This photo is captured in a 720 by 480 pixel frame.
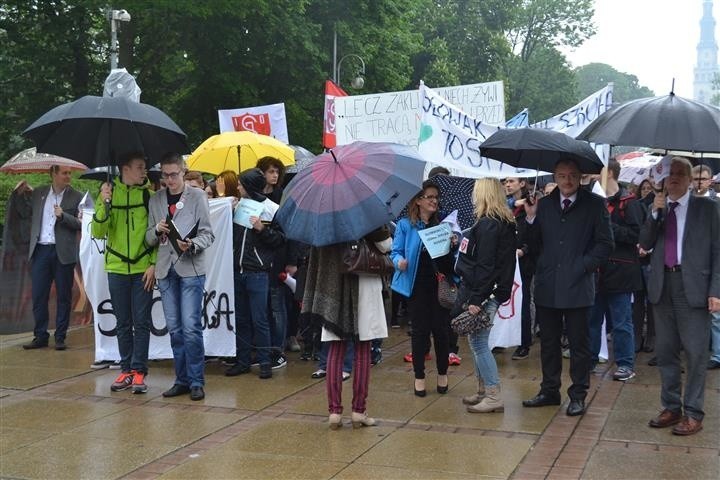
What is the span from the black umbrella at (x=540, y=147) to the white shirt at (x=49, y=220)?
4758 mm

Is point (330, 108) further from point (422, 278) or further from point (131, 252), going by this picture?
point (422, 278)

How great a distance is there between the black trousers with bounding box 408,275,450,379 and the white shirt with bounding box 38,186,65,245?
425 centimetres

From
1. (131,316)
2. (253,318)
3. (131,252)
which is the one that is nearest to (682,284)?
(253,318)

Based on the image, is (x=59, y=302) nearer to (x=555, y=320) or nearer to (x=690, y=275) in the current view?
(x=555, y=320)

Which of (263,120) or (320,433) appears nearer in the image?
(320,433)

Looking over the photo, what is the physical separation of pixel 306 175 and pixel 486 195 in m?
1.39

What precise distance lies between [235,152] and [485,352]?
3944 millimetres

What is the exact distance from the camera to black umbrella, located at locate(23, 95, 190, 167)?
7211 millimetres

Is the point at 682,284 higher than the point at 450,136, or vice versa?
the point at 450,136

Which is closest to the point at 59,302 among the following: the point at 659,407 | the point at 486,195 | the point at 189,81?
the point at 486,195

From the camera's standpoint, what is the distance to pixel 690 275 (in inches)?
244

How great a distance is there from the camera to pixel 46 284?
9.69 meters

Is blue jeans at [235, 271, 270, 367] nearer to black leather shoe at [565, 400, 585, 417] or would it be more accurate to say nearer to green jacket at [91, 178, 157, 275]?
green jacket at [91, 178, 157, 275]

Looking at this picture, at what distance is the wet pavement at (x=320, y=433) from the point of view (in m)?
5.50
